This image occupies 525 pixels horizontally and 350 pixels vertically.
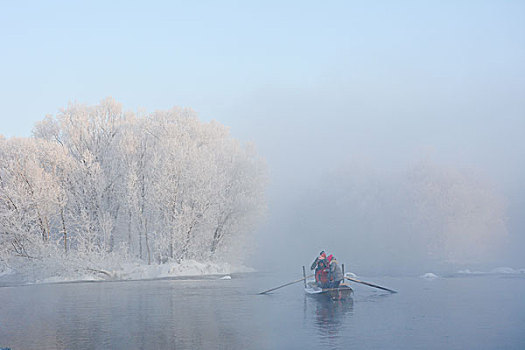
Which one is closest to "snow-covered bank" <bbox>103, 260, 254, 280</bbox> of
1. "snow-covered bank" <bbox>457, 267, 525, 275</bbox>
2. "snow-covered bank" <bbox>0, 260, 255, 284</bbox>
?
"snow-covered bank" <bbox>0, 260, 255, 284</bbox>

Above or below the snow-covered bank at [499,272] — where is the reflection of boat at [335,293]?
above

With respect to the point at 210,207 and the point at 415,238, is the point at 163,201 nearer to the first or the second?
the point at 210,207

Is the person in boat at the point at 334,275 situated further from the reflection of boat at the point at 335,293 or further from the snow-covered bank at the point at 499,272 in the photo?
the snow-covered bank at the point at 499,272

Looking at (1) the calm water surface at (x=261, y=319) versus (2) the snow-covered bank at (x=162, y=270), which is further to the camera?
(2) the snow-covered bank at (x=162, y=270)

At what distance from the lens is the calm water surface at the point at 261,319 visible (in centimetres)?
1628

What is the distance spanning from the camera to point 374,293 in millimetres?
32125

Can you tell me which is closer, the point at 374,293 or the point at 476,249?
the point at 374,293

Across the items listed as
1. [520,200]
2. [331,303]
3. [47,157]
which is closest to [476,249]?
[520,200]

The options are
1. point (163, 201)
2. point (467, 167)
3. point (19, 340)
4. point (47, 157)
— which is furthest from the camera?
point (467, 167)

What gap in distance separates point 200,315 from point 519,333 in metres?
12.3

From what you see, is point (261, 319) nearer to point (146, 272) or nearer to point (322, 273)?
point (322, 273)

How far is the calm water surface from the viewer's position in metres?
16.3

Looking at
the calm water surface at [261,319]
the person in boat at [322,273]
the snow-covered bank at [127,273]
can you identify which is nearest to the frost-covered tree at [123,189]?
the snow-covered bank at [127,273]

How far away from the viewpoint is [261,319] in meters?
21.1
